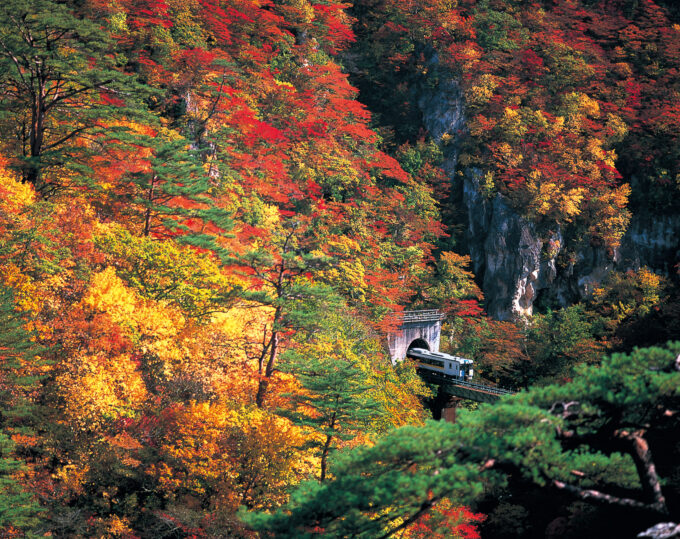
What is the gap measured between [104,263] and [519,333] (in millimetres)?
24689

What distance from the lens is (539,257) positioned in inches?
1555

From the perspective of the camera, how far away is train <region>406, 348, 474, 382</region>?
105ft

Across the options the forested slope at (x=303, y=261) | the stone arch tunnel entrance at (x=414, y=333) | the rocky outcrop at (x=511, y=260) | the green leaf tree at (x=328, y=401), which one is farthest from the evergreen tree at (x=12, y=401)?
the rocky outcrop at (x=511, y=260)

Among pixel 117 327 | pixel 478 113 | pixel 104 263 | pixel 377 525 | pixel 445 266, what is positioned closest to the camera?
pixel 377 525

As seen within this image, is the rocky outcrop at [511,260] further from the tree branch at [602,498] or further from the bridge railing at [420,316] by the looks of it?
the tree branch at [602,498]

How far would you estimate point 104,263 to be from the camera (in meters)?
18.4

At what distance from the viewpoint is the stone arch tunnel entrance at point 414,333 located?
1296 inches

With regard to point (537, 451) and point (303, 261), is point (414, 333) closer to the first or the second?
point (303, 261)

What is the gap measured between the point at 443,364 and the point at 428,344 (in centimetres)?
265

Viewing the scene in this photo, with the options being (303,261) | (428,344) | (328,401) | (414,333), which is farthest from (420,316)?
(328,401)

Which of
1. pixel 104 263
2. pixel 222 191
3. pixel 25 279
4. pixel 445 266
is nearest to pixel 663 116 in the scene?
pixel 445 266

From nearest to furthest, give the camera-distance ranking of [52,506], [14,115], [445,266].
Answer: [52,506] < [14,115] < [445,266]

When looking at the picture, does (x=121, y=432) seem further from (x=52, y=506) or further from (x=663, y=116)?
(x=663, y=116)

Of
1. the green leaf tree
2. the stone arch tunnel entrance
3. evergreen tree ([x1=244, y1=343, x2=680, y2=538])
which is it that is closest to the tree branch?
evergreen tree ([x1=244, y1=343, x2=680, y2=538])
